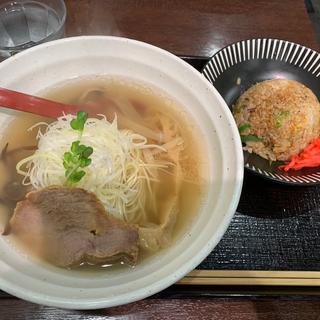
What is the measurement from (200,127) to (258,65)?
0.61 meters

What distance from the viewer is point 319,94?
1.76m

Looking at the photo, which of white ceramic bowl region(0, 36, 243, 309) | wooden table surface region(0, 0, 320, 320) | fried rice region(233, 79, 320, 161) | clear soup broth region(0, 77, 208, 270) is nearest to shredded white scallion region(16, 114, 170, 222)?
clear soup broth region(0, 77, 208, 270)

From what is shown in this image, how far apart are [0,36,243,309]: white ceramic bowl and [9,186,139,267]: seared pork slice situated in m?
0.05

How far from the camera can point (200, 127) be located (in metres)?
1.37

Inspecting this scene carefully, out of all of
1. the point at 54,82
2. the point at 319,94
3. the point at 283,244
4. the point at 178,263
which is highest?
the point at 54,82

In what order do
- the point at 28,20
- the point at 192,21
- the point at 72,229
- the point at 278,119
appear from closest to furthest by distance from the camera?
the point at 72,229, the point at 278,119, the point at 28,20, the point at 192,21

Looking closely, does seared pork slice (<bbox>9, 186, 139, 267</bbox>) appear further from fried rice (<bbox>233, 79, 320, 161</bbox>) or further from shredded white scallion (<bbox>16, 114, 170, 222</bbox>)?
fried rice (<bbox>233, 79, 320, 161</bbox>)

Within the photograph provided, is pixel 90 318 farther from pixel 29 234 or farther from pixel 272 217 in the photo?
pixel 272 217

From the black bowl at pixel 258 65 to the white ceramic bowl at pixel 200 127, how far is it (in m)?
0.32

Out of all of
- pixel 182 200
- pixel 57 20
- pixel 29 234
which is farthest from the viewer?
pixel 57 20

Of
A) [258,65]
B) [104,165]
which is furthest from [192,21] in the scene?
[104,165]

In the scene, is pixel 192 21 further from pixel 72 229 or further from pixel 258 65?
pixel 72 229

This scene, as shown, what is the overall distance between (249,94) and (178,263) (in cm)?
92

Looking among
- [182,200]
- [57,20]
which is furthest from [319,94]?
[57,20]
